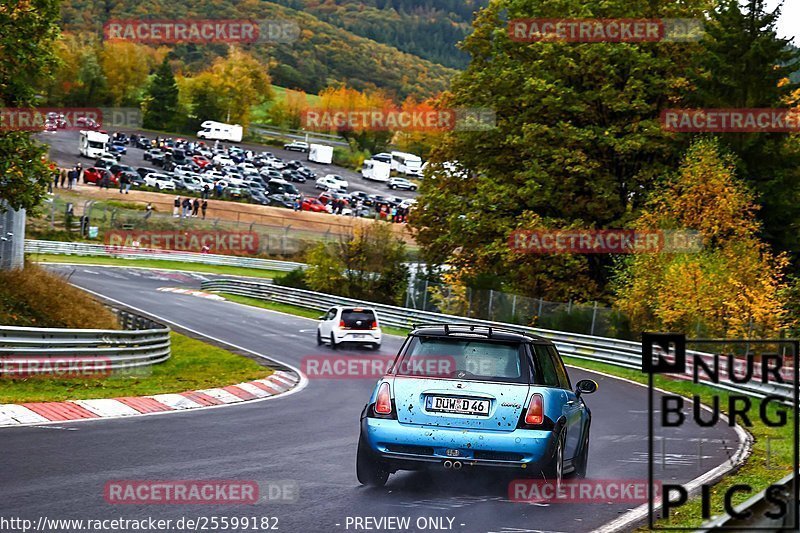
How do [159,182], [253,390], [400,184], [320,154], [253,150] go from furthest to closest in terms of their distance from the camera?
[320,154], [253,150], [400,184], [159,182], [253,390]

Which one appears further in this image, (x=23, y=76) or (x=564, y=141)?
(x=564, y=141)

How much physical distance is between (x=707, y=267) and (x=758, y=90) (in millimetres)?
12075

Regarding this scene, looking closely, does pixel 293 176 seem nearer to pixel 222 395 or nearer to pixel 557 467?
pixel 222 395

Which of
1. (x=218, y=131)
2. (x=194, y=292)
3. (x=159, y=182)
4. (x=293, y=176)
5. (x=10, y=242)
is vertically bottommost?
(x=194, y=292)

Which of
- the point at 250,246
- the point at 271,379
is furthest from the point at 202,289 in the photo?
the point at 271,379

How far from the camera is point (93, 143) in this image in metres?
110

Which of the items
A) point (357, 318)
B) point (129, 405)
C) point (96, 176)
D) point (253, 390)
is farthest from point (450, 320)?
point (96, 176)

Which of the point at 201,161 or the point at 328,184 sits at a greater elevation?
the point at 201,161

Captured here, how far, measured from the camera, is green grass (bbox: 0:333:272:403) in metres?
17.4

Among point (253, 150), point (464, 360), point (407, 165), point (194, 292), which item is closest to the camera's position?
point (464, 360)

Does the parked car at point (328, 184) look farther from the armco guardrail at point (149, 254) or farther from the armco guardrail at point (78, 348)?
the armco guardrail at point (78, 348)

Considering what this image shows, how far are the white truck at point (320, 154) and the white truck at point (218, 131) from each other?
9083 millimetres

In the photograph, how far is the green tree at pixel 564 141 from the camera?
4134cm

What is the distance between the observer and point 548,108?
42438 millimetres
